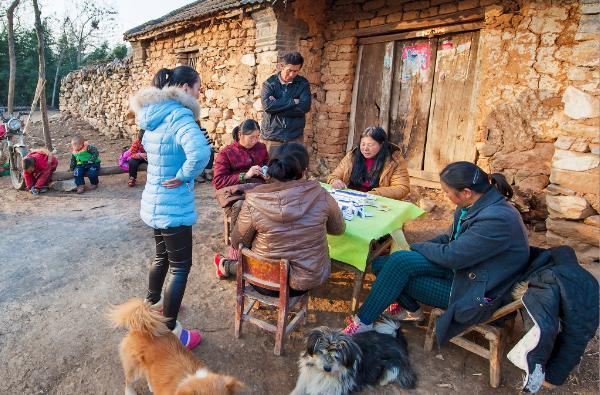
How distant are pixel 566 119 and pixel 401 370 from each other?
10.8ft

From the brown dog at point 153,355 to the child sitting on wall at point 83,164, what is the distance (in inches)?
211

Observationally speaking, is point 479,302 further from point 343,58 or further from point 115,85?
point 115,85

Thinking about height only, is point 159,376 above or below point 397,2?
below

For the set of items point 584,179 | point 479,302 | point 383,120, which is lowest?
point 479,302

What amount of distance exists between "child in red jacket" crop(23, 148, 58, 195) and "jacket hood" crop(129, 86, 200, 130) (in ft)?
16.5

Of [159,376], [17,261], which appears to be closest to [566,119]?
[159,376]

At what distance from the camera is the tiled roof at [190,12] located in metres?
6.87

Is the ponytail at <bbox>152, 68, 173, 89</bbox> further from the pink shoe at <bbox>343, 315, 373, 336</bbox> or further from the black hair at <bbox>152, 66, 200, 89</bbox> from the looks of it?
the pink shoe at <bbox>343, 315, 373, 336</bbox>

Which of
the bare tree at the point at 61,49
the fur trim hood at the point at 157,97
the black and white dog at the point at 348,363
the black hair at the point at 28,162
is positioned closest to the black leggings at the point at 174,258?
the fur trim hood at the point at 157,97

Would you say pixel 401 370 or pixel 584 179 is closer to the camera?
pixel 401 370

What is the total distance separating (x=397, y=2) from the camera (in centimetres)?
609

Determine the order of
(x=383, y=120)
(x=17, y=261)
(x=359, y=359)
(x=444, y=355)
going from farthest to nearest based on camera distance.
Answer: (x=383, y=120)
(x=17, y=261)
(x=444, y=355)
(x=359, y=359)

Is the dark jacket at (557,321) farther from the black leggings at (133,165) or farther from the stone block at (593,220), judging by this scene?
the black leggings at (133,165)

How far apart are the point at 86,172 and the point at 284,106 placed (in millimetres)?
3894
